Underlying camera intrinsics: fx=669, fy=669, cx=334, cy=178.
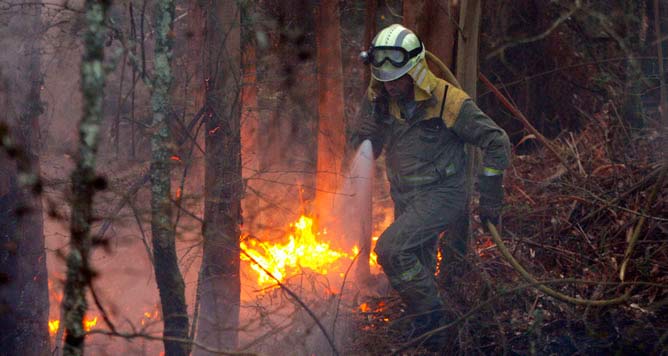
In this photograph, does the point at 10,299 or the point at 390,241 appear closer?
the point at 390,241

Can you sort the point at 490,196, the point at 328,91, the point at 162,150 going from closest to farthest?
the point at 162,150
the point at 490,196
the point at 328,91

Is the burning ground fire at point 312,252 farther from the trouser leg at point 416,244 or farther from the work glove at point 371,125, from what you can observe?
the trouser leg at point 416,244

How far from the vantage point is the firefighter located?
494cm

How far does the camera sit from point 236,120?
525cm

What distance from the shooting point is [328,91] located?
7.93m

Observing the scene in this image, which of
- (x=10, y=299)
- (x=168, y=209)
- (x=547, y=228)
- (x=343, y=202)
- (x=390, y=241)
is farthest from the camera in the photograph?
(x=343, y=202)

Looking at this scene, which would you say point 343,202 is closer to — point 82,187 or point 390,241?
point 390,241

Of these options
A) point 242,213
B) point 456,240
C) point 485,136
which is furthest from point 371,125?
point 242,213

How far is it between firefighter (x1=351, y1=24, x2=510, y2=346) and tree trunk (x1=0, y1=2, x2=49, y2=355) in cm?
261

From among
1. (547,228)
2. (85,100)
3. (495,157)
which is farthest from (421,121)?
(85,100)

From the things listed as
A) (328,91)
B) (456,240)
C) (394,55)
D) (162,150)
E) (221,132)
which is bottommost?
(456,240)

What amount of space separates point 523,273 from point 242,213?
2419 millimetres

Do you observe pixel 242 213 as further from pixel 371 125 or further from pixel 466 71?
pixel 466 71

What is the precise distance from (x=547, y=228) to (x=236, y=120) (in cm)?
310
